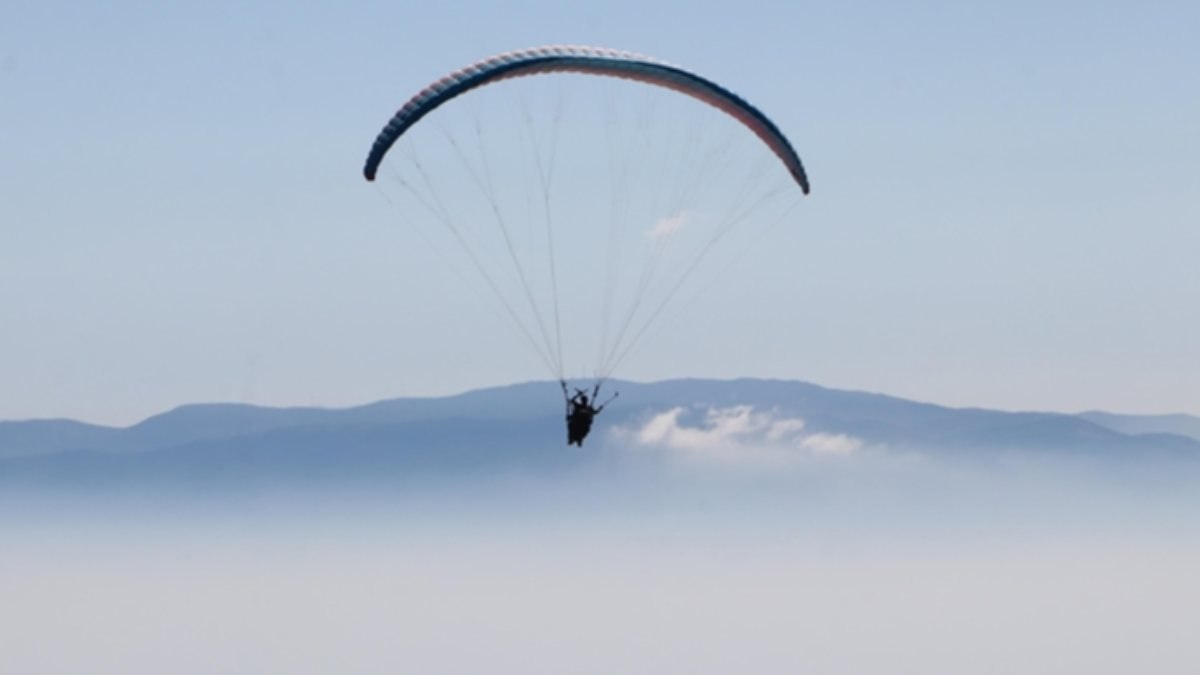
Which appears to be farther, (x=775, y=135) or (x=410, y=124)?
(x=775, y=135)

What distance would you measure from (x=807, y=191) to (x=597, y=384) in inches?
351

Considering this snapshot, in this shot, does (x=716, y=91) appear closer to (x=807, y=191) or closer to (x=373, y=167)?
(x=807, y=191)

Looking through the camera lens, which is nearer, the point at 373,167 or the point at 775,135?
the point at 373,167

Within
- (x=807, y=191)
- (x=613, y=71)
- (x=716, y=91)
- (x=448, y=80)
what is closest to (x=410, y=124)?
(x=448, y=80)

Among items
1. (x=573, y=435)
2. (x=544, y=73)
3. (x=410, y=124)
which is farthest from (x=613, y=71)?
(x=573, y=435)

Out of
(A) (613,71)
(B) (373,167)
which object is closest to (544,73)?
(A) (613,71)

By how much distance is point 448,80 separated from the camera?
3900 centimetres

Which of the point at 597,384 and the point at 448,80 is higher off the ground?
the point at 448,80

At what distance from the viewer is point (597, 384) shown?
39.7 meters

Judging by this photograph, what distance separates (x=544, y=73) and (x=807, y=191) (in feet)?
28.2

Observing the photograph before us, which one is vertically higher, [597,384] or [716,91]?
[716,91]

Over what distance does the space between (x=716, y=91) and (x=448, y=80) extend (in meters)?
7.05

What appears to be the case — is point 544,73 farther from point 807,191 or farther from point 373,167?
point 807,191

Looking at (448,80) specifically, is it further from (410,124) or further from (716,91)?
(716,91)
